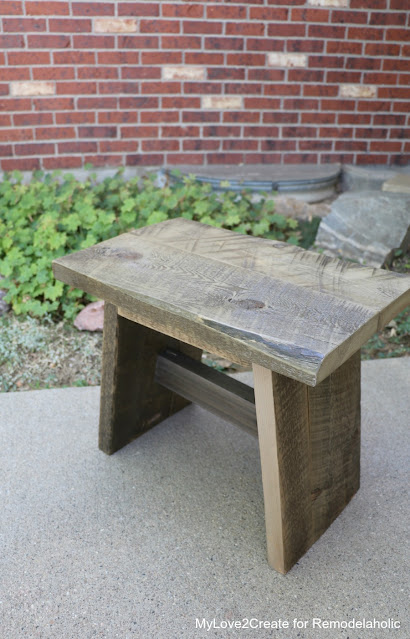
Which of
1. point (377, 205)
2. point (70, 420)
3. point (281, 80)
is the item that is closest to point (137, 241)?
point (70, 420)

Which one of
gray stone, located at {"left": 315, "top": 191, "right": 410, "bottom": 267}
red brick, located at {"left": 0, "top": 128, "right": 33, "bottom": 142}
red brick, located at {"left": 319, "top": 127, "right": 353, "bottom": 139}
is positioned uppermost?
red brick, located at {"left": 319, "top": 127, "right": 353, "bottom": 139}

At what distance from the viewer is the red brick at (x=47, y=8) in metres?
3.44

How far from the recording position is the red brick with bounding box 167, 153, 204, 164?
383cm

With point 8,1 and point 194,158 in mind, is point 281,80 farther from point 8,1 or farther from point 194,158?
point 8,1

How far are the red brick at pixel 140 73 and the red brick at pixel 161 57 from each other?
0.04 metres

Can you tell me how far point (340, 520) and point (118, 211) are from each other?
88.9 inches

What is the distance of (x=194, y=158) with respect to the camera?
3850mm

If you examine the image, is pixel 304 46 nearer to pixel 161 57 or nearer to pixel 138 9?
pixel 161 57

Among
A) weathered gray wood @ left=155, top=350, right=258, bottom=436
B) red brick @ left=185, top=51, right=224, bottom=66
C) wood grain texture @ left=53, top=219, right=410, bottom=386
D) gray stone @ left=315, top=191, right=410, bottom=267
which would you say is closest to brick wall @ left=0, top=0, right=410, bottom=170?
red brick @ left=185, top=51, right=224, bottom=66

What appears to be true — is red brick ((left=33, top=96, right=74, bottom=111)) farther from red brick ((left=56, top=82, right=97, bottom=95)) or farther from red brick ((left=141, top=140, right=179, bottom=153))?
red brick ((left=141, top=140, right=179, bottom=153))

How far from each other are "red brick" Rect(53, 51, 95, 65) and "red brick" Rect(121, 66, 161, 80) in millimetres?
200

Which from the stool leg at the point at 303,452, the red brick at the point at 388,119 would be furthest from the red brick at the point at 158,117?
the stool leg at the point at 303,452

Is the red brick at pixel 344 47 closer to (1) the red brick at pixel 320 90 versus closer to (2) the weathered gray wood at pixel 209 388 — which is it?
(1) the red brick at pixel 320 90

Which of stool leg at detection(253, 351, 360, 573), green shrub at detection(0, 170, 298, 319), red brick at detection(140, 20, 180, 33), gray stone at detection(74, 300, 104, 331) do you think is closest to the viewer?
stool leg at detection(253, 351, 360, 573)
